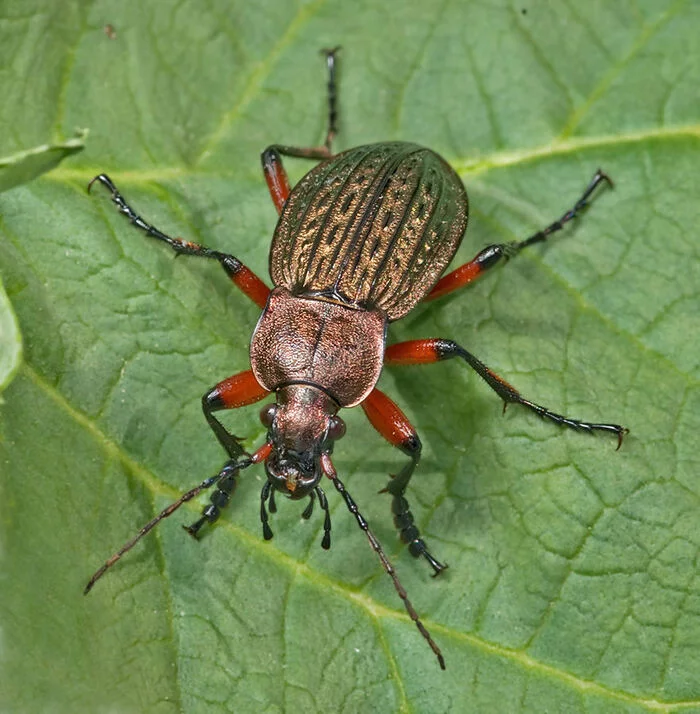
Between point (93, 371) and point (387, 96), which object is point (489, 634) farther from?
point (387, 96)

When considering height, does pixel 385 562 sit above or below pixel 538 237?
below

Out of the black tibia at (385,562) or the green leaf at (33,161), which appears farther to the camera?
the black tibia at (385,562)

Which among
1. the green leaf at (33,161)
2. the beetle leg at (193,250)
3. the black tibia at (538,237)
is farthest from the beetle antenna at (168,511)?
the black tibia at (538,237)

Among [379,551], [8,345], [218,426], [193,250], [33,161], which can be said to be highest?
[33,161]

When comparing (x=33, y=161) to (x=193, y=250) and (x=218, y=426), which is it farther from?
(x=218, y=426)

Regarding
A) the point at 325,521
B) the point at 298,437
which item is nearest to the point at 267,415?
the point at 298,437

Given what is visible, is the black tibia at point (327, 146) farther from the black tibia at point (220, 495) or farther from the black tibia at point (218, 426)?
the black tibia at point (220, 495)

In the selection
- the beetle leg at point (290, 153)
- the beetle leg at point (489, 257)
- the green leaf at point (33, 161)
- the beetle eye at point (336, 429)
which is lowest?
the beetle eye at point (336, 429)
